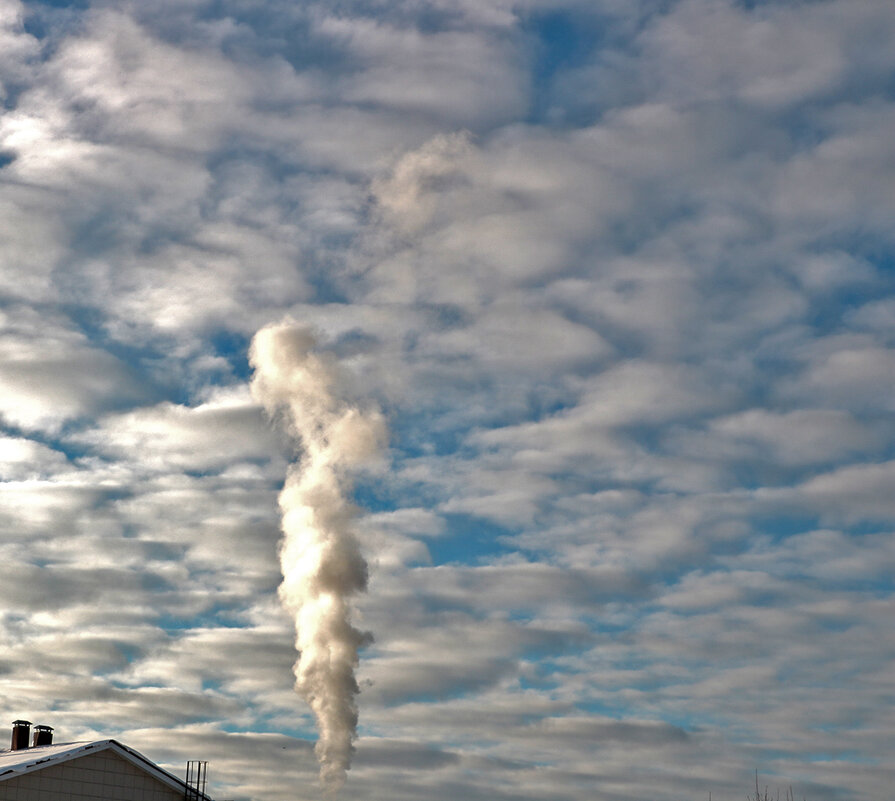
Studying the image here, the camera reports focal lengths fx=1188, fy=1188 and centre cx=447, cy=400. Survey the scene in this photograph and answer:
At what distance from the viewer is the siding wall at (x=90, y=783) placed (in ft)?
153

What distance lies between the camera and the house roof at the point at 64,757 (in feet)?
153

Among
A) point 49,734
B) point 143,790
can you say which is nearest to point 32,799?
point 143,790

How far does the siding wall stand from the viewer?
1837 inches

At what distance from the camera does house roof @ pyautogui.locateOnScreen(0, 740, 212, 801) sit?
46.5 metres

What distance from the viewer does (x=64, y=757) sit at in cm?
4812

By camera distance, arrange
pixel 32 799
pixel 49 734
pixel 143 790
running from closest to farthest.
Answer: pixel 32 799
pixel 143 790
pixel 49 734

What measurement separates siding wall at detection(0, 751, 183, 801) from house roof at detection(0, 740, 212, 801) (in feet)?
0.67

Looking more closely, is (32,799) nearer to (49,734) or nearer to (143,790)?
(143,790)

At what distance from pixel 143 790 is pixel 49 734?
A: 7.01 meters

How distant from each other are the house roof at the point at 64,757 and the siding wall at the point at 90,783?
0.20 meters

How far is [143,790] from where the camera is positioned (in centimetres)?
5109

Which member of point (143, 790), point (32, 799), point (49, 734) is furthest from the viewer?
point (49, 734)

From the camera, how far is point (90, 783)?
49.2m

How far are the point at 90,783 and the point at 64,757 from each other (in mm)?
1902
